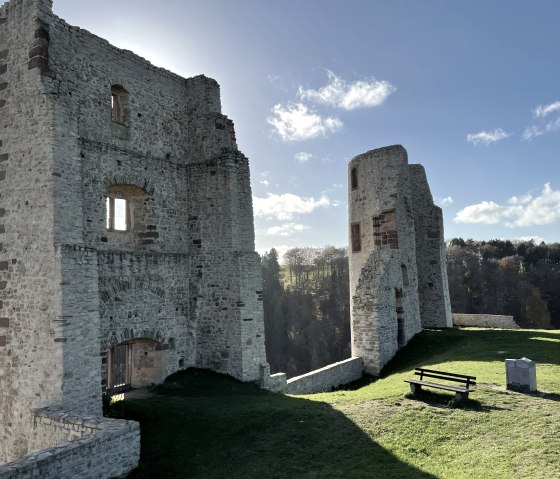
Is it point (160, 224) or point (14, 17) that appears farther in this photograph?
point (160, 224)

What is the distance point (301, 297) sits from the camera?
173ft

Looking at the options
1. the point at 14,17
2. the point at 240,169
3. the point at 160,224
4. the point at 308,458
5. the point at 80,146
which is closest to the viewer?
the point at 308,458

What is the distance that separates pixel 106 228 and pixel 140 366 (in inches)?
161

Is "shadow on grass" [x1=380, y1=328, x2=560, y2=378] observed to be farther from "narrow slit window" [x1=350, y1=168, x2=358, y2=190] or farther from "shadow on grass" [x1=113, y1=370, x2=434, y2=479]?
"narrow slit window" [x1=350, y1=168, x2=358, y2=190]

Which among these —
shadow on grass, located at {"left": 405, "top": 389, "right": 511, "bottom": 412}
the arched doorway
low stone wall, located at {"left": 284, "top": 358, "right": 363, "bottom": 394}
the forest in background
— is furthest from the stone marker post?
the forest in background

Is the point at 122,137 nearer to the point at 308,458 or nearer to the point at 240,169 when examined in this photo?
the point at 240,169

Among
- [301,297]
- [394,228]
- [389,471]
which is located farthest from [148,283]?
[301,297]

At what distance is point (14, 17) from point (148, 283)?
692 centimetres

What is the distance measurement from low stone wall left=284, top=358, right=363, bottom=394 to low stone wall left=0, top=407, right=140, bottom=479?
6656 millimetres

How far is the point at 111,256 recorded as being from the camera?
10.7 meters

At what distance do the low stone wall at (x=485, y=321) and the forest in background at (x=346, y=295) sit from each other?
816 inches

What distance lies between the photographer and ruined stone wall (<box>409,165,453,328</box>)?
21.2 meters

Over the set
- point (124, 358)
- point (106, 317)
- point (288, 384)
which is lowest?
point (288, 384)

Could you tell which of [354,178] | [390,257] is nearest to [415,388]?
[390,257]
